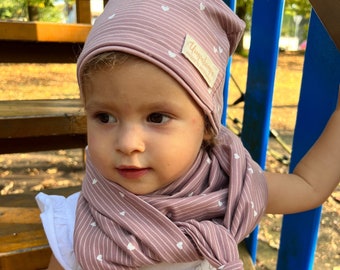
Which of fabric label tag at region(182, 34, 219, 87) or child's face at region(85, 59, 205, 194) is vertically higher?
fabric label tag at region(182, 34, 219, 87)

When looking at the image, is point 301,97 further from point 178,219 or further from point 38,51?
point 38,51

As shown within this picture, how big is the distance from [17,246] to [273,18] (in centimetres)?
95

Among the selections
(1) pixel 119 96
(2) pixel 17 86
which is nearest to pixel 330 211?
(1) pixel 119 96

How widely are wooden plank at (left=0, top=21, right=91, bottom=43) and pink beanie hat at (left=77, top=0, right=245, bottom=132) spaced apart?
34.9 inches

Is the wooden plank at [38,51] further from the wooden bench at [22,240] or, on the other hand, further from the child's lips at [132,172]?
the child's lips at [132,172]

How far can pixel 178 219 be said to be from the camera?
893mm

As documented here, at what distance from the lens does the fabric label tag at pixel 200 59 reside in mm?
801

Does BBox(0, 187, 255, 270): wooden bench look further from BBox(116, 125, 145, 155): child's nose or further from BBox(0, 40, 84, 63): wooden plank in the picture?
BBox(0, 40, 84, 63): wooden plank

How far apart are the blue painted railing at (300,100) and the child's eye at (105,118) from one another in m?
0.53

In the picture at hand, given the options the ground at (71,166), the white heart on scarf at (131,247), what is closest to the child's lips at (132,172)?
the white heart on scarf at (131,247)

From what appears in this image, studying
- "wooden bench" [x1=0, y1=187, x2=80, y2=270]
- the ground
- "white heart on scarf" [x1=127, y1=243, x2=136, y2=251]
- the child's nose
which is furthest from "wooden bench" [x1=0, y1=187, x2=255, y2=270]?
the ground

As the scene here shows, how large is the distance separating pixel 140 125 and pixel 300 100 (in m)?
0.51

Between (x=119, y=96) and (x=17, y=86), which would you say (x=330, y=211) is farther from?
(x=17, y=86)

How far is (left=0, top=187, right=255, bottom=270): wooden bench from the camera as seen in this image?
1149 millimetres
